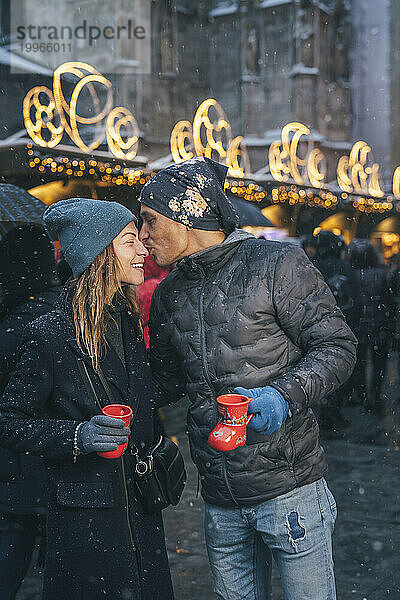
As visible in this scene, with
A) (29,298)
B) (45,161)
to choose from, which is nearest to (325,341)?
(29,298)

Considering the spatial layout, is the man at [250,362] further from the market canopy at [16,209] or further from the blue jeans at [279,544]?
the market canopy at [16,209]

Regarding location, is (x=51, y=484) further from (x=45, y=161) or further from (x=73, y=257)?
(x=45, y=161)

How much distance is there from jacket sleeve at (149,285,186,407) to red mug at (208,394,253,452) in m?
0.58

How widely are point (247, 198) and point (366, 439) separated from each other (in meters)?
9.18

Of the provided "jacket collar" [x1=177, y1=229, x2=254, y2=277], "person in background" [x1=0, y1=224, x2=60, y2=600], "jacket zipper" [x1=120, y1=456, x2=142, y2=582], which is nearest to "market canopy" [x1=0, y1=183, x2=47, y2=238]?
"person in background" [x1=0, y1=224, x2=60, y2=600]

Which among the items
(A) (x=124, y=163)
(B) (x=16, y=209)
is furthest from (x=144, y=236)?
(A) (x=124, y=163)

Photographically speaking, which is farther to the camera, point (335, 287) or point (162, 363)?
point (335, 287)

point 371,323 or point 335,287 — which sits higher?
point 335,287

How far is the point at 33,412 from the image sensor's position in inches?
93.5

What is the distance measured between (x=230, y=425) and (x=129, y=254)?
775mm

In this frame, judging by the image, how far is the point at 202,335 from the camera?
8.34 ft

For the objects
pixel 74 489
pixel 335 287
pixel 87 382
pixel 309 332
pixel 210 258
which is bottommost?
pixel 74 489

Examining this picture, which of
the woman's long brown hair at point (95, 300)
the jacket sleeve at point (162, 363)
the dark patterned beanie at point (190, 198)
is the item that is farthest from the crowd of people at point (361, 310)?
the woman's long brown hair at point (95, 300)

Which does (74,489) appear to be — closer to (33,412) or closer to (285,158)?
(33,412)
